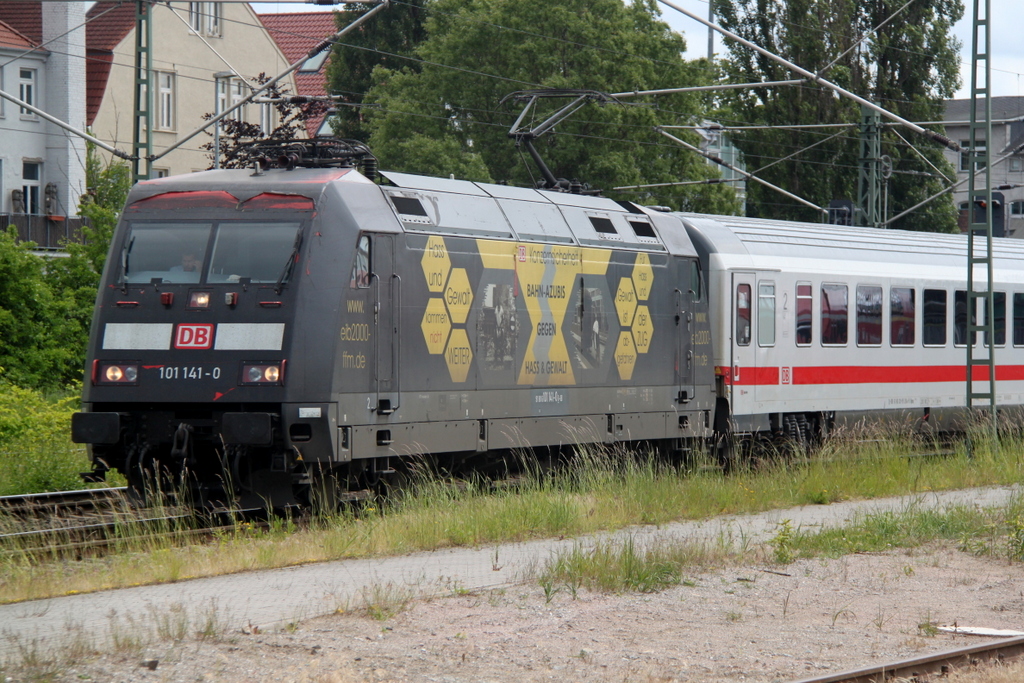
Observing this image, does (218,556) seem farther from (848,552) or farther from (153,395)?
(848,552)

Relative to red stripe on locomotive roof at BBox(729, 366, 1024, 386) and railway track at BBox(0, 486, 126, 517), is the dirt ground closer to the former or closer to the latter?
railway track at BBox(0, 486, 126, 517)

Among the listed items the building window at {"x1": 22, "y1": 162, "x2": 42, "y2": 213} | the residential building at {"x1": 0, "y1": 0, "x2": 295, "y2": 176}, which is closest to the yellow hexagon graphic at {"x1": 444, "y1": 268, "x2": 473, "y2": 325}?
the building window at {"x1": 22, "y1": 162, "x2": 42, "y2": 213}

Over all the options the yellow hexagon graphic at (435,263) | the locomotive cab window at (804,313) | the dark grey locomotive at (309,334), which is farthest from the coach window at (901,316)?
the yellow hexagon graphic at (435,263)

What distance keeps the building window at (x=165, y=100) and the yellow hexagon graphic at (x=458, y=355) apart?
32980 millimetres

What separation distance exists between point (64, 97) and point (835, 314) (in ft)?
91.1

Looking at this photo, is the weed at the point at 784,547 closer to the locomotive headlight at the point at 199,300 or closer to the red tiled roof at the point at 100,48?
the locomotive headlight at the point at 199,300

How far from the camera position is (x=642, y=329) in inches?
620

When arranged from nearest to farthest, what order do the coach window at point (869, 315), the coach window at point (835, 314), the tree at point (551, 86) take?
1. the coach window at point (835, 314)
2. the coach window at point (869, 315)
3. the tree at point (551, 86)

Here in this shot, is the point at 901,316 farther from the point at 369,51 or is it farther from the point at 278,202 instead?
the point at 369,51

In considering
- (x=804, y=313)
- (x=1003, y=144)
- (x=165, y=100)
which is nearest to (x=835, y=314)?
(x=804, y=313)

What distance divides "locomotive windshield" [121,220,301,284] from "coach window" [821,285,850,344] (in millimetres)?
9044

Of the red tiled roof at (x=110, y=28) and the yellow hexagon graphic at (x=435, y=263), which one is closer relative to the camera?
the yellow hexagon graphic at (x=435, y=263)

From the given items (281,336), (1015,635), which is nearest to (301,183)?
(281,336)

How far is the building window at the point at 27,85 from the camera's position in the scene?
39188mm
